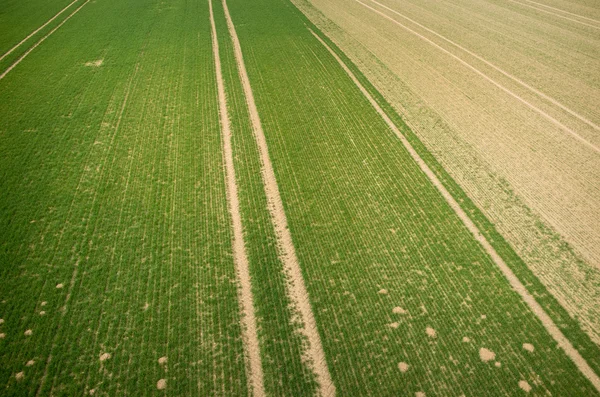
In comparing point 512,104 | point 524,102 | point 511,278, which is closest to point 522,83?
point 524,102

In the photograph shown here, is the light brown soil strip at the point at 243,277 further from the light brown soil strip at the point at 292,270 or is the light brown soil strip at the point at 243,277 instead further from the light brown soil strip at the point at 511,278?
the light brown soil strip at the point at 511,278

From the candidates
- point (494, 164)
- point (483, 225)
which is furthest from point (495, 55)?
point (483, 225)

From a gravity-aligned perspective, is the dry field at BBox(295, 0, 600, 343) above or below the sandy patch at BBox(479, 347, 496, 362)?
above

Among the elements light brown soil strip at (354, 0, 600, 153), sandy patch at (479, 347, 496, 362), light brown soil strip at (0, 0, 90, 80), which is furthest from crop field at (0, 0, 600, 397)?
light brown soil strip at (0, 0, 90, 80)

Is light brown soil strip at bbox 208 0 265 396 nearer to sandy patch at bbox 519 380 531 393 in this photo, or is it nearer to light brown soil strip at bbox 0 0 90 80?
sandy patch at bbox 519 380 531 393

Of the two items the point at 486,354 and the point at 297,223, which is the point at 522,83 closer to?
the point at 297,223
